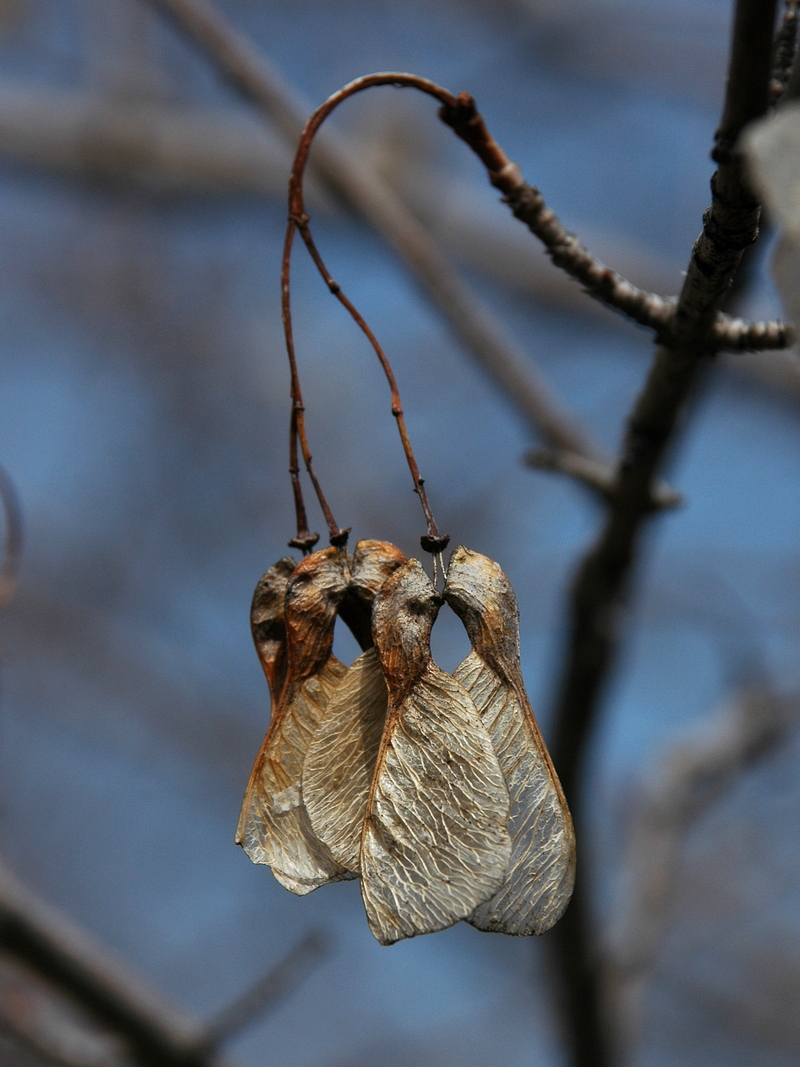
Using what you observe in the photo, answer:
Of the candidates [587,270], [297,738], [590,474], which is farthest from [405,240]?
[297,738]

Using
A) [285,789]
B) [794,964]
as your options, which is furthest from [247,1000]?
[794,964]

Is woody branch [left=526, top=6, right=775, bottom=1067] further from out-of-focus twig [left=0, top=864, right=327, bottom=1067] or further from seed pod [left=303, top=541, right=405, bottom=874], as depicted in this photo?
out-of-focus twig [left=0, top=864, right=327, bottom=1067]

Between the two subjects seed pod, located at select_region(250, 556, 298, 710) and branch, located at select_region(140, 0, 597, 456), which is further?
branch, located at select_region(140, 0, 597, 456)

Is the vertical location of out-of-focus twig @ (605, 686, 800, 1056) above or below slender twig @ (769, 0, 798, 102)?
below

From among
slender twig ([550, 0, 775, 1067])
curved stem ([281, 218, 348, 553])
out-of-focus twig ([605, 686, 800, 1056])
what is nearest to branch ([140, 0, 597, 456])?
slender twig ([550, 0, 775, 1067])

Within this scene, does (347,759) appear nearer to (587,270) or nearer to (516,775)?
(516,775)

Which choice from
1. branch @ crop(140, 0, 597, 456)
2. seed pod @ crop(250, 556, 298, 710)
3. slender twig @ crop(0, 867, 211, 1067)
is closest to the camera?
seed pod @ crop(250, 556, 298, 710)

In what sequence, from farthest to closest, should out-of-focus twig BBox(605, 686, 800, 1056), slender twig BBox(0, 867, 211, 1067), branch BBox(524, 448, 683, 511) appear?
out-of-focus twig BBox(605, 686, 800, 1056)
slender twig BBox(0, 867, 211, 1067)
branch BBox(524, 448, 683, 511)

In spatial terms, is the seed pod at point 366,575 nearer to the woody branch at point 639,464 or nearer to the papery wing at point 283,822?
the papery wing at point 283,822
